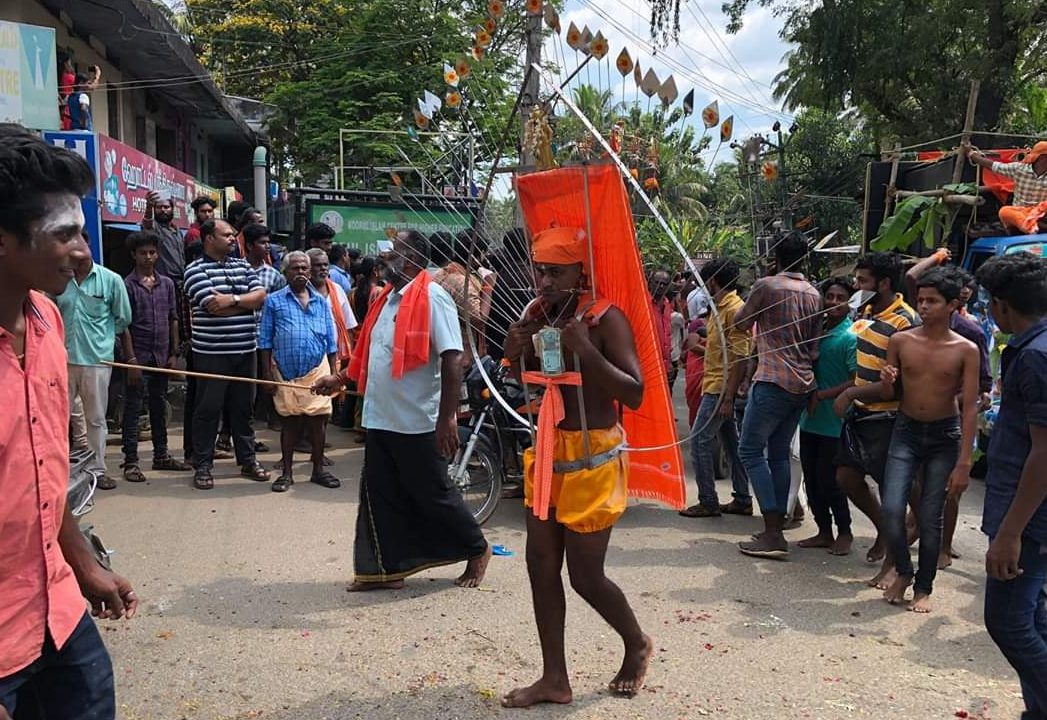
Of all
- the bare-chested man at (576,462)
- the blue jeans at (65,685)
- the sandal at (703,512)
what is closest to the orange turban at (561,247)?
the bare-chested man at (576,462)

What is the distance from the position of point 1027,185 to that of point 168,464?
717cm

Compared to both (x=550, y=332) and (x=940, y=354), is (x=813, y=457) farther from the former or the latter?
(x=550, y=332)

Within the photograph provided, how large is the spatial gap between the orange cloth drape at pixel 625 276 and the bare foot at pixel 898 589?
1.52 metres

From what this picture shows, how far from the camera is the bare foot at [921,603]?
4.32 m

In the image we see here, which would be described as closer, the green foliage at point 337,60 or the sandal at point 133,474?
the sandal at point 133,474

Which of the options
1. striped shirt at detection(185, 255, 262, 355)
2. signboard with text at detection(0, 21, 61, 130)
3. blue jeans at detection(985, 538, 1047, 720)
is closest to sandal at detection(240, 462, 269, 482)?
striped shirt at detection(185, 255, 262, 355)

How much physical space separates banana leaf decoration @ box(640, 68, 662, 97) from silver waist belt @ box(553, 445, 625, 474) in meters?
1.30

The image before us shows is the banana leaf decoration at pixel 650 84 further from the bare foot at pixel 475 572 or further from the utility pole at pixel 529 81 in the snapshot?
the bare foot at pixel 475 572

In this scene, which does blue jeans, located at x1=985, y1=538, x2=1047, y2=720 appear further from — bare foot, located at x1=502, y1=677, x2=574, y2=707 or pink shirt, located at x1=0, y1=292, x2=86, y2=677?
pink shirt, located at x1=0, y1=292, x2=86, y2=677

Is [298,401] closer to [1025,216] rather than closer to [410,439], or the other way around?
[410,439]

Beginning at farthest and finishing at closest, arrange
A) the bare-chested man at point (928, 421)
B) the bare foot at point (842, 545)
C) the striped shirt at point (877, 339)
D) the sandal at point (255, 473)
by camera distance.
→ the sandal at point (255, 473) < the bare foot at point (842, 545) < the striped shirt at point (877, 339) < the bare-chested man at point (928, 421)

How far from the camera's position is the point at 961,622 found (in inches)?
166

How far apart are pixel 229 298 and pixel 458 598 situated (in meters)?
3.14

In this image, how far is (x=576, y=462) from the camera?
10.6 feet
